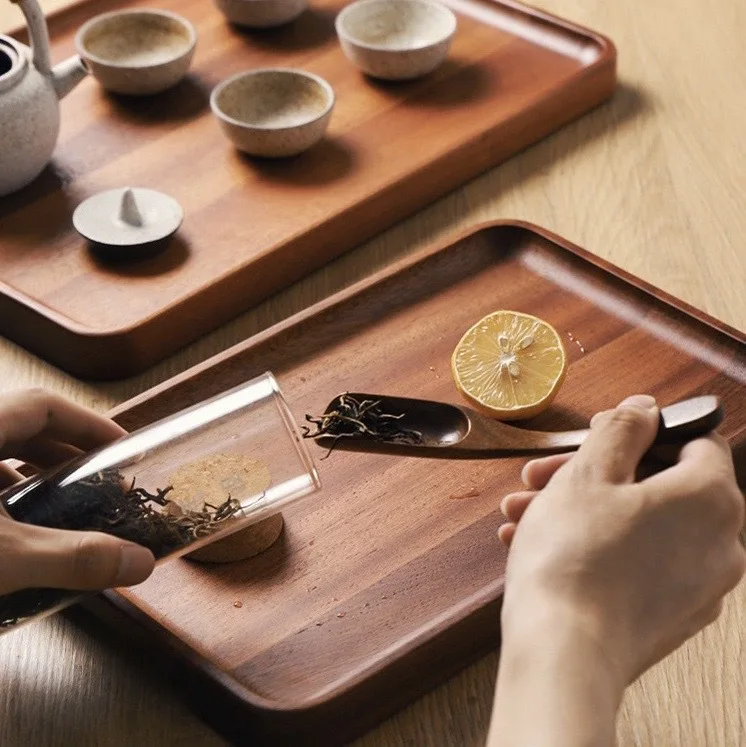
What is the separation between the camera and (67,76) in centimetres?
158

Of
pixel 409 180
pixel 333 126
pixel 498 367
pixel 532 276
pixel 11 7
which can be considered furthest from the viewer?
pixel 11 7

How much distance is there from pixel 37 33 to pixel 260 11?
1.28ft

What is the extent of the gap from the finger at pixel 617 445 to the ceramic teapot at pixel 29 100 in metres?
0.86

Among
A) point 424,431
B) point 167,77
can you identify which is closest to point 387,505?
point 424,431

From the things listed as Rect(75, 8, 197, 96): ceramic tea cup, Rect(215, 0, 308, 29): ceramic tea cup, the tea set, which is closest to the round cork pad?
the tea set

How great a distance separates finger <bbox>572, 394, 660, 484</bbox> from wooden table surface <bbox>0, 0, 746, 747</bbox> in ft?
0.79

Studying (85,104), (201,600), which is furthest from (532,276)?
(85,104)

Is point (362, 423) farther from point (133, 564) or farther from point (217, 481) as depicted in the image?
point (133, 564)

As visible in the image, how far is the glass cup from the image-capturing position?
3.29ft

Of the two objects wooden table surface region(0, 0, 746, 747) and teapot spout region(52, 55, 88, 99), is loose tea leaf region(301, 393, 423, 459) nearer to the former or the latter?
wooden table surface region(0, 0, 746, 747)

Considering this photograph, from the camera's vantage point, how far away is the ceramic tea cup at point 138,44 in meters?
1.71

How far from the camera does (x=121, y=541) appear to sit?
94 centimetres

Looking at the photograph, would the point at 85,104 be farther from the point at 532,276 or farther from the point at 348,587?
the point at 348,587

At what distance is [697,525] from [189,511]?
0.38 meters
